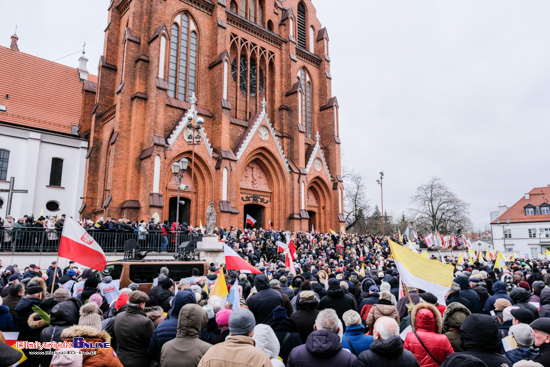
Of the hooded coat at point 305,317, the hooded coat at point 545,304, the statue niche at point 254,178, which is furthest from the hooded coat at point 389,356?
the statue niche at point 254,178

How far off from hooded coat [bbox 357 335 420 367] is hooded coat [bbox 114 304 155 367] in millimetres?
2408

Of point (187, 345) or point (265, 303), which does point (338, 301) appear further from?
point (187, 345)

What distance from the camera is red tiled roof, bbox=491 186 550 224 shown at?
5347 centimetres

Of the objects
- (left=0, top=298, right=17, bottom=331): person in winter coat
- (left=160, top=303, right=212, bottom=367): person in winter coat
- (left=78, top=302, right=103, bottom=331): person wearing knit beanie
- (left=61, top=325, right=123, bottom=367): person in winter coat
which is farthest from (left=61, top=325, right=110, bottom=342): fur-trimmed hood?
(left=0, top=298, right=17, bottom=331): person in winter coat

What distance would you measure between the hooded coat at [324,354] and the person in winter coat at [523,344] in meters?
1.64

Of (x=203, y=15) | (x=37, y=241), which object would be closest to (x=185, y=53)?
(x=203, y=15)

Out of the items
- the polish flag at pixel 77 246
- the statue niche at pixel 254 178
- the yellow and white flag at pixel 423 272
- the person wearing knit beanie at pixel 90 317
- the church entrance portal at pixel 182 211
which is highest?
the statue niche at pixel 254 178

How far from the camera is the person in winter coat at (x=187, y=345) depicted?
3316 mm

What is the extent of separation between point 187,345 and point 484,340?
254 centimetres

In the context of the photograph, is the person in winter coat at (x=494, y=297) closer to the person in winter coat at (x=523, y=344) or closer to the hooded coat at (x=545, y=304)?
the hooded coat at (x=545, y=304)

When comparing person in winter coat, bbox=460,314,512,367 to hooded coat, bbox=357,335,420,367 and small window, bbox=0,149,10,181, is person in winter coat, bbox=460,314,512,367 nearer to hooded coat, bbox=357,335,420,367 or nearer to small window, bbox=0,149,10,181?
hooded coat, bbox=357,335,420,367

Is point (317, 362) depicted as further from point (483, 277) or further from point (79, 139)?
point (79, 139)

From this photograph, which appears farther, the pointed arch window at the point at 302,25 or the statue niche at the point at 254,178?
the pointed arch window at the point at 302,25

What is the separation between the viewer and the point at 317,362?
3004 mm
